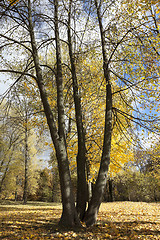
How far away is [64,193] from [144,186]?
63.4 feet

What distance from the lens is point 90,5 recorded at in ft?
18.2

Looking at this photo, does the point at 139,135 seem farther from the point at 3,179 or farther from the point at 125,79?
the point at 3,179

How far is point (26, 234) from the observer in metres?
3.49

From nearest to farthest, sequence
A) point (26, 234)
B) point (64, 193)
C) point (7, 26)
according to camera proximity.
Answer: point (26, 234)
point (64, 193)
point (7, 26)

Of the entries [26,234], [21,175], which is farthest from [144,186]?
[26,234]

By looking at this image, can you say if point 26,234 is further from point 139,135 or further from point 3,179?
point 3,179

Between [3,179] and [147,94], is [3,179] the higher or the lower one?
the lower one

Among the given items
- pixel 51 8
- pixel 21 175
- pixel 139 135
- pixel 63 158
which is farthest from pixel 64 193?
pixel 21 175

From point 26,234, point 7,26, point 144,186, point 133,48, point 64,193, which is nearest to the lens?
point 26,234

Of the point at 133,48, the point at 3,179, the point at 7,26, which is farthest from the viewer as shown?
the point at 3,179

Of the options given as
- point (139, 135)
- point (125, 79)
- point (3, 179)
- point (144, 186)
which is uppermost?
point (125, 79)

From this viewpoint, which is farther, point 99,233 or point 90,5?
point 90,5

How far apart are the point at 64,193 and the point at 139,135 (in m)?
2.54

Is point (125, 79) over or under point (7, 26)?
under
